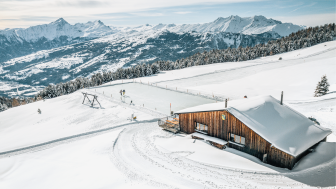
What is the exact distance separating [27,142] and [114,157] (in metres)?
13.0

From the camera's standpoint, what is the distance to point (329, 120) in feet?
73.3

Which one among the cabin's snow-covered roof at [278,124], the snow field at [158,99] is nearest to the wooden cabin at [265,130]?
the cabin's snow-covered roof at [278,124]

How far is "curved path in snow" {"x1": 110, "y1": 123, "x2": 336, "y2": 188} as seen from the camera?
42.4ft

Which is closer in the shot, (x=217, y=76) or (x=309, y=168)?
(x=309, y=168)

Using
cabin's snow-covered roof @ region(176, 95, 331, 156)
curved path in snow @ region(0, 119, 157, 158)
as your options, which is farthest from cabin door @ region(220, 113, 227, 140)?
curved path in snow @ region(0, 119, 157, 158)

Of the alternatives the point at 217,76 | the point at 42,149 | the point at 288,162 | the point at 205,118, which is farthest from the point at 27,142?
the point at 217,76

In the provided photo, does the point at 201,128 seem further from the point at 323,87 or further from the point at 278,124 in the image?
the point at 323,87

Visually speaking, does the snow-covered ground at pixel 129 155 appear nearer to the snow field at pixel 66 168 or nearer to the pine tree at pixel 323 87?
the snow field at pixel 66 168

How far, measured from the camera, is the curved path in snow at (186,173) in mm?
12938

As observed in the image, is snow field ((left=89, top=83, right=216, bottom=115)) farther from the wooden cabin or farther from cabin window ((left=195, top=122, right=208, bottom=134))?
the wooden cabin

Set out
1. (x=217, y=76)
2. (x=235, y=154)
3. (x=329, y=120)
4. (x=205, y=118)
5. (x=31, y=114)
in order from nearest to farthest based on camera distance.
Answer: (x=235, y=154) → (x=205, y=118) → (x=329, y=120) → (x=31, y=114) → (x=217, y=76)

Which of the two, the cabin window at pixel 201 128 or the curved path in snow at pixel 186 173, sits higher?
the cabin window at pixel 201 128

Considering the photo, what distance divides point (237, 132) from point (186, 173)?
6.09 meters

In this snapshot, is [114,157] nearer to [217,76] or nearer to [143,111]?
[143,111]
